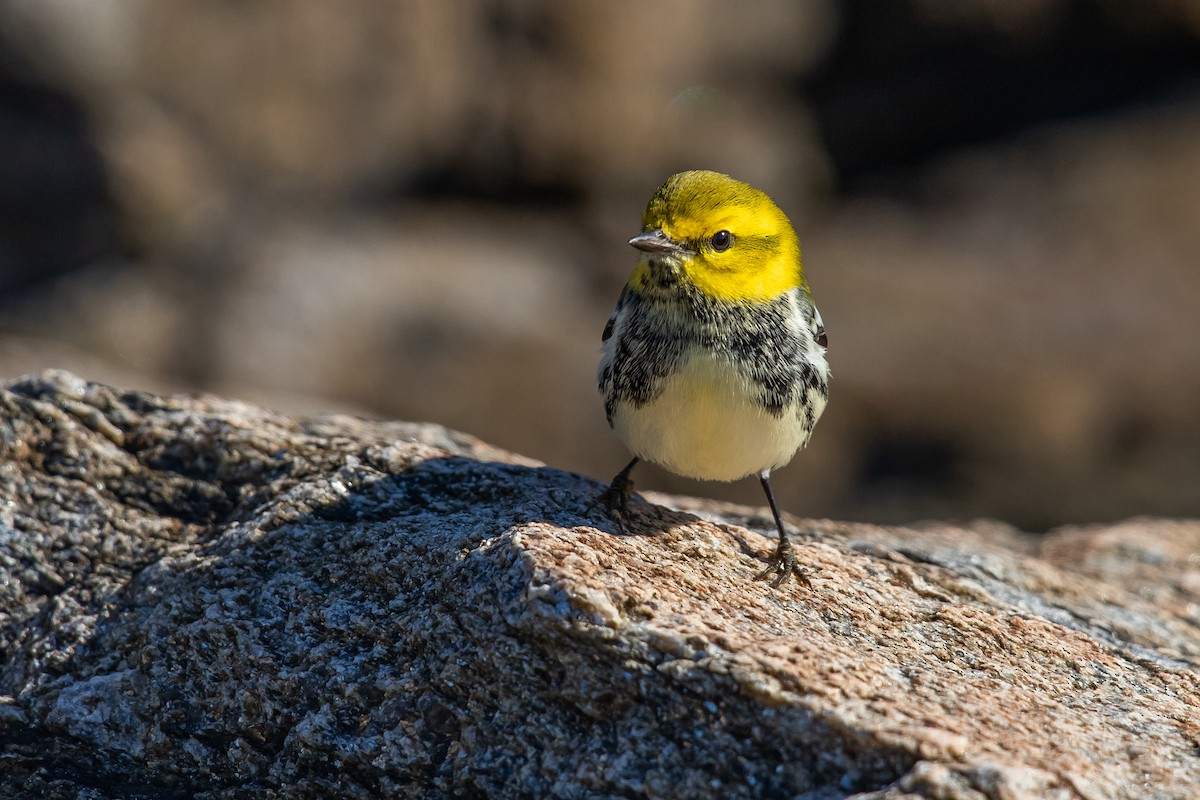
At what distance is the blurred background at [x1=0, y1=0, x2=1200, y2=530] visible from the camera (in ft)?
38.8

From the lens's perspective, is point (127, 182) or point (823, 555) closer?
point (823, 555)

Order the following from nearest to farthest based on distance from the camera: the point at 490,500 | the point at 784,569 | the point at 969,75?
the point at 784,569 < the point at 490,500 < the point at 969,75

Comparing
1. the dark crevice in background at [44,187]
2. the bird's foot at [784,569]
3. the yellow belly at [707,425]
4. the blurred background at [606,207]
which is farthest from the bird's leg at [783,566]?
the dark crevice in background at [44,187]

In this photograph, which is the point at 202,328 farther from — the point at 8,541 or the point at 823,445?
the point at 8,541

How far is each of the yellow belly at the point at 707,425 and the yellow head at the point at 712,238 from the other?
0.36 meters

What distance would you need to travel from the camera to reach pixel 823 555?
4.92 m

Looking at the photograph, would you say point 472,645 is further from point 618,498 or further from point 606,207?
point 606,207

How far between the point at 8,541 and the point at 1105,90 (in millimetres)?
13463

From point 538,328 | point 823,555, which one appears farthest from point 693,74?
point 823,555

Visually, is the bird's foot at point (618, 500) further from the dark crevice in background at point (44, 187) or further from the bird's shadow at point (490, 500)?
the dark crevice in background at point (44, 187)

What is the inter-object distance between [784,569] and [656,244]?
50.1 inches

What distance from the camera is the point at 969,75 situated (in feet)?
47.8

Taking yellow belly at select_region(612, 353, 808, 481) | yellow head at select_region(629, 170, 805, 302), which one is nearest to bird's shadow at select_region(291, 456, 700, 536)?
yellow belly at select_region(612, 353, 808, 481)

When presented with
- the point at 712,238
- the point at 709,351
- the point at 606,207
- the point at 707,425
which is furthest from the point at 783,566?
the point at 606,207
